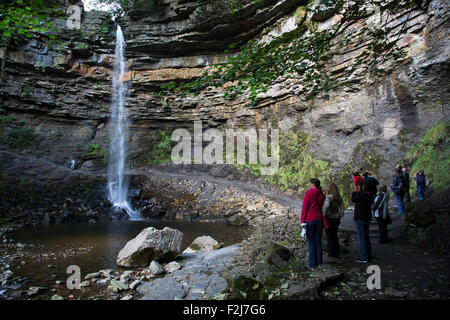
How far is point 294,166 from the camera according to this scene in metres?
17.0

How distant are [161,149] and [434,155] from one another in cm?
1941

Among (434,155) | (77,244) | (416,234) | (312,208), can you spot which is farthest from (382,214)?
(77,244)

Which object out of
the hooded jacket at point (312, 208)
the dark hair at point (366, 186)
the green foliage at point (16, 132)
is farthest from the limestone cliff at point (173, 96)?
the hooded jacket at point (312, 208)

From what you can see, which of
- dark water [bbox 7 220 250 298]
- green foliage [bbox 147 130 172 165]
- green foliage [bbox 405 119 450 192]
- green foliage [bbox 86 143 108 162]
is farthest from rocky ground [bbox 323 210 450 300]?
green foliage [bbox 86 143 108 162]

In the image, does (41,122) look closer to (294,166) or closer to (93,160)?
(93,160)

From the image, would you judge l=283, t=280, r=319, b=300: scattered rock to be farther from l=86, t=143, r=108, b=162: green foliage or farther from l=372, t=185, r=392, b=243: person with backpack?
l=86, t=143, r=108, b=162: green foliage

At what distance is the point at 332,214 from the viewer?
187 inches

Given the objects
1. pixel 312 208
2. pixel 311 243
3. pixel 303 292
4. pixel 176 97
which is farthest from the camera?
pixel 176 97

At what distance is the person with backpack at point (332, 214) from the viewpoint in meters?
4.71

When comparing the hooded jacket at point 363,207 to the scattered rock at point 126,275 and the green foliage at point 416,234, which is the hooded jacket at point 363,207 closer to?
the green foliage at point 416,234

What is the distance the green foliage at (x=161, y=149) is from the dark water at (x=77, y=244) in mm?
9675

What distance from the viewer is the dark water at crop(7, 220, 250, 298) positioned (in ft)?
18.8

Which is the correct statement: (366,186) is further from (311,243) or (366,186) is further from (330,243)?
(311,243)
